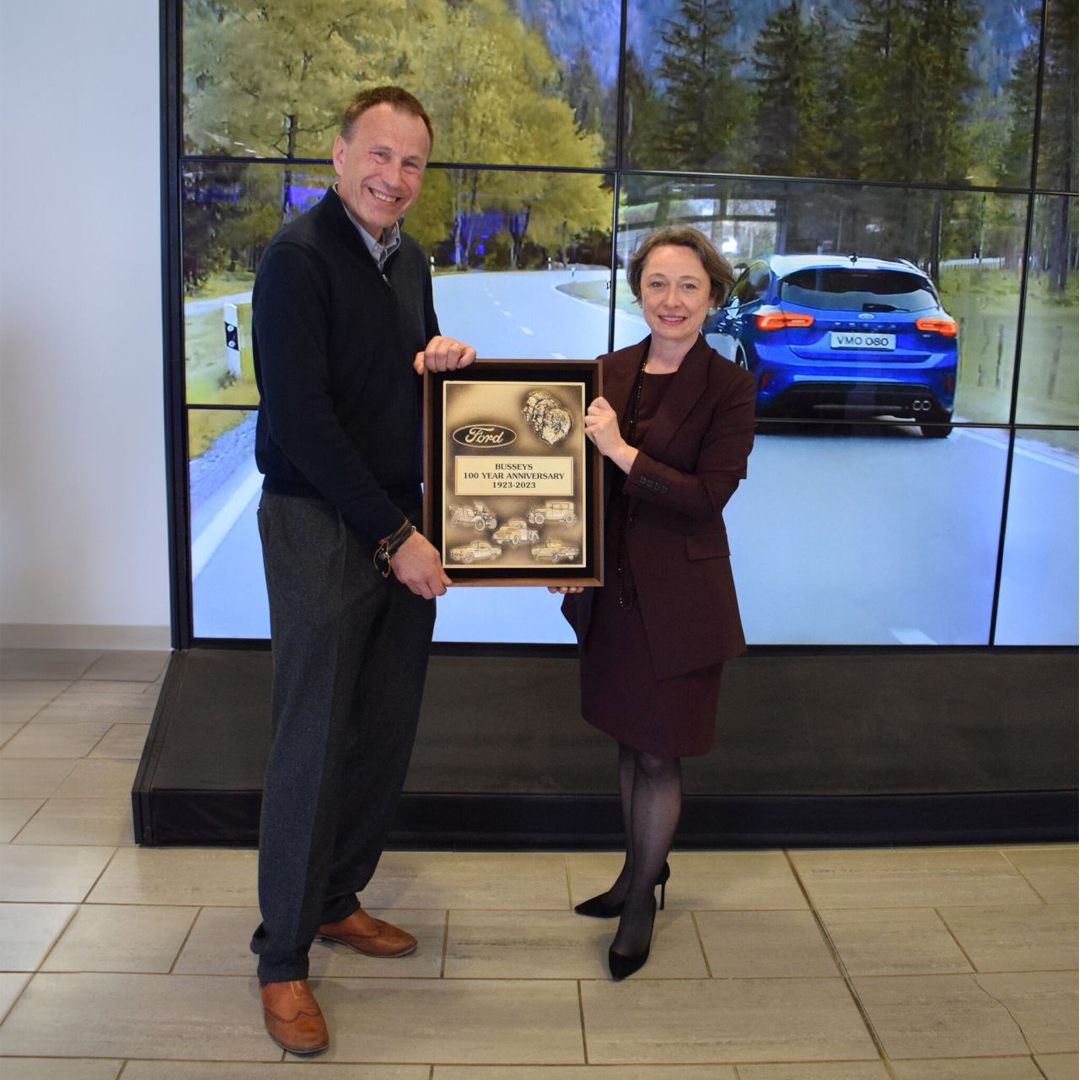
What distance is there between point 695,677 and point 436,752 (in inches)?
45.0

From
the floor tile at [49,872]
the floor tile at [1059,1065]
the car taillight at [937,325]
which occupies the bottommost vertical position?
the floor tile at [1059,1065]

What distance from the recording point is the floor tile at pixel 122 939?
2.47m

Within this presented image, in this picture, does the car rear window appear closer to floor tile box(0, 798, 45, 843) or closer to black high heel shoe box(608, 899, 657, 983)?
black high heel shoe box(608, 899, 657, 983)

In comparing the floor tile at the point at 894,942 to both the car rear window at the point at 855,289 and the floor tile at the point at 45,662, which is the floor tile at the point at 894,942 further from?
the floor tile at the point at 45,662

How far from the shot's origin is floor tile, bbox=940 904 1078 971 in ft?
8.48

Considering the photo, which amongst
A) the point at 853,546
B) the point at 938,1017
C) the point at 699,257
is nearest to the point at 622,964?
the point at 938,1017

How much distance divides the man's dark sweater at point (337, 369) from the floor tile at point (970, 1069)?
1514mm

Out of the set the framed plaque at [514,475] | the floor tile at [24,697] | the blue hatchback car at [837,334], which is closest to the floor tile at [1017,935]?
the framed plaque at [514,475]

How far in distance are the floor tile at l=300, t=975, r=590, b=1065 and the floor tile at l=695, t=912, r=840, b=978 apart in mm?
400

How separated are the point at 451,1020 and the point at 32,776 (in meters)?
1.82

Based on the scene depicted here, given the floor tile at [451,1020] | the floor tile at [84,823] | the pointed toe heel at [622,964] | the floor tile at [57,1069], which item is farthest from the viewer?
the floor tile at [84,823]

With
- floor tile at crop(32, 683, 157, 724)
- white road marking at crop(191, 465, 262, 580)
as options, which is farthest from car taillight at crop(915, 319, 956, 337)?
floor tile at crop(32, 683, 157, 724)

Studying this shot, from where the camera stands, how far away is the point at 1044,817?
3.20 m

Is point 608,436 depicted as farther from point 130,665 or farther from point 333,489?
point 130,665
